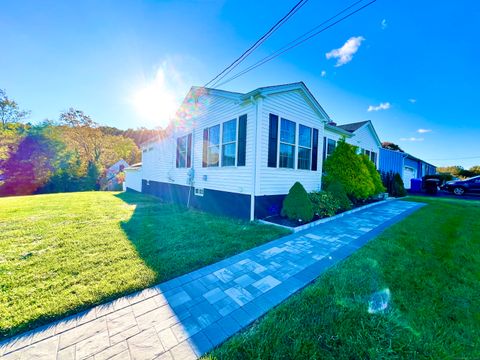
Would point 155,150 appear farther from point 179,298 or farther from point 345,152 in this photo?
point 179,298

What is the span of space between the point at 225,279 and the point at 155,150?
498 inches

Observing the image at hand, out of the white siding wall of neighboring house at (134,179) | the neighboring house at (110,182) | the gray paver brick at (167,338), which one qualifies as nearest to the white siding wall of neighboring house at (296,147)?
the gray paver brick at (167,338)

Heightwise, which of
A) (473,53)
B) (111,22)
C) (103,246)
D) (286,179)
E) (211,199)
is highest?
(473,53)

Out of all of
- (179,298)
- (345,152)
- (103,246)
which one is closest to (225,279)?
(179,298)

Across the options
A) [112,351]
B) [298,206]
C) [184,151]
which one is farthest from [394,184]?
[112,351]

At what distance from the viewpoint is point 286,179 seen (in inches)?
262

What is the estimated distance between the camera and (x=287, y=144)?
6629mm

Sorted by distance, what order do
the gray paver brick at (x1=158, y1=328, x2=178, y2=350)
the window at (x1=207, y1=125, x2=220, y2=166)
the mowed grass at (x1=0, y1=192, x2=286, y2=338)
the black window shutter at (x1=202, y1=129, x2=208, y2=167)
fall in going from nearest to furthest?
1. the gray paver brick at (x1=158, y1=328, x2=178, y2=350)
2. the mowed grass at (x1=0, y1=192, x2=286, y2=338)
3. the window at (x1=207, y1=125, x2=220, y2=166)
4. the black window shutter at (x1=202, y1=129, x2=208, y2=167)

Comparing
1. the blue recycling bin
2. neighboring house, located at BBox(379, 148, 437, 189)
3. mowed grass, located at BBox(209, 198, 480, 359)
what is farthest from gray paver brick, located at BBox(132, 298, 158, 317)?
the blue recycling bin

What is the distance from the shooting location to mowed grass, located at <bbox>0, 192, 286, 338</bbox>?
2.22m

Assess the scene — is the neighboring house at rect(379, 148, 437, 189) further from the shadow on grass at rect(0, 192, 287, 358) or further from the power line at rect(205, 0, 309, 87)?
the shadow on grass at rect(0, 192, 287, 358)

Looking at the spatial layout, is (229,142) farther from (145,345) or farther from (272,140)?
(145,345)

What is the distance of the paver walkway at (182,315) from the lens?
5.31ft

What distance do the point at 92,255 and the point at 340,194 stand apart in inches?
314
